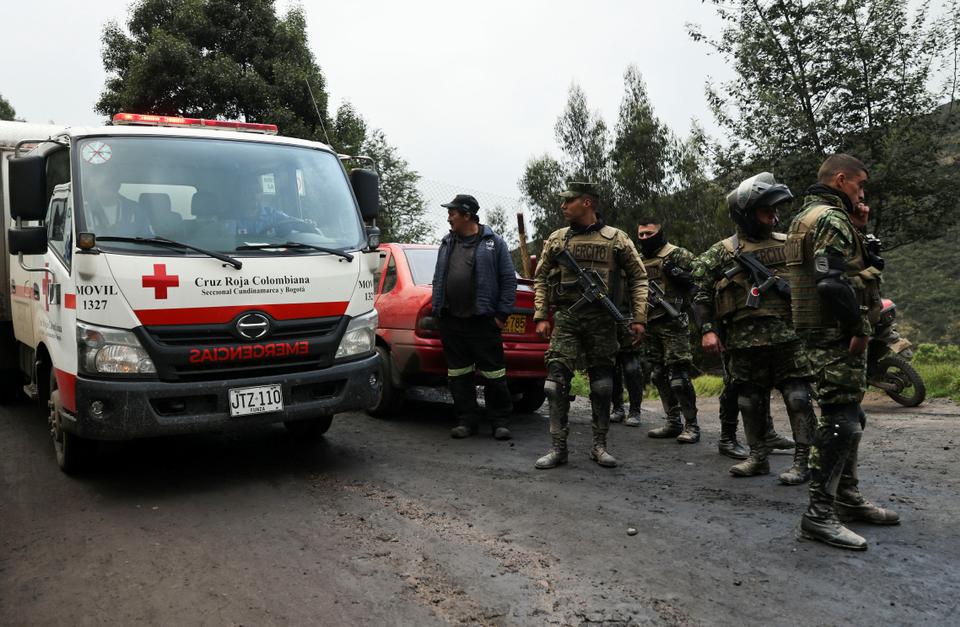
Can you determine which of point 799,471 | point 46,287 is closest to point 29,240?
point 46,287

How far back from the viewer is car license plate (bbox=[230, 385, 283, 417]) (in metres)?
4.74

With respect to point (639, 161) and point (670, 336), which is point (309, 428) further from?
point (639, 161)

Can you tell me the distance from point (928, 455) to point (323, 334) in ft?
14.7

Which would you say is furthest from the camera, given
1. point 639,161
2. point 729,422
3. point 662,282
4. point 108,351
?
point 639,161

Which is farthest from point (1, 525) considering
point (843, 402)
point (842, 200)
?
point (842, 200)

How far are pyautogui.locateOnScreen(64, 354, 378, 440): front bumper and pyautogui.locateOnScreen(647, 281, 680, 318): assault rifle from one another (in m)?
3.00

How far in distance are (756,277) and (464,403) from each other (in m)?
2.72

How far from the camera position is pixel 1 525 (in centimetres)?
429

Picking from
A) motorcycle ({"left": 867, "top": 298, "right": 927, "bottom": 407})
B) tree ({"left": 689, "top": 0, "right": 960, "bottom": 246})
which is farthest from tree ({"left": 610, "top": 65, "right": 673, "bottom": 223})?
motorcycle ({"left": 867, "top": 298, "right": 927, "bottom": 407})

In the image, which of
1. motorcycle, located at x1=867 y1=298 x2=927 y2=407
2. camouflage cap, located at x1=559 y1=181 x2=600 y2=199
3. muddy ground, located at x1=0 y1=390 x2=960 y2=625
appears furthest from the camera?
motorcycle, located at x1=867 y1=298 x2=927 y2=407

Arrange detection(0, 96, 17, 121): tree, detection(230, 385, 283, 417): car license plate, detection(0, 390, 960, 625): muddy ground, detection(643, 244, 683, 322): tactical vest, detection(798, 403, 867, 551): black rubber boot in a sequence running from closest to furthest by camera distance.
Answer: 1. detection(0, 390, 960, 625): muddy ground
2. detection(798, 403, 867, 551): black rubber boot
3. detection(230, 385, 283, 417): car license plate
4. detection(643, 244, 683, 322): tactical vest
5. detection(0, 96, 17, 121): tree

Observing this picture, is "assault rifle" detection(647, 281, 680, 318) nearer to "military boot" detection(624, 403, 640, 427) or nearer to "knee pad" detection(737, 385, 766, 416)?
"military boot" detection(624, 403, 640, 427)

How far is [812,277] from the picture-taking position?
13.0 feet

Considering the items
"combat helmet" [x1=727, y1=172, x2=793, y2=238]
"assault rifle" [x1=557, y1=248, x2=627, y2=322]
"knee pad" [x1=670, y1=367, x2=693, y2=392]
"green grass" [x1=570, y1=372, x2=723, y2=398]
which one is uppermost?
"combat helmet" [x1=727, y1=172, x2=793, y2=238]
